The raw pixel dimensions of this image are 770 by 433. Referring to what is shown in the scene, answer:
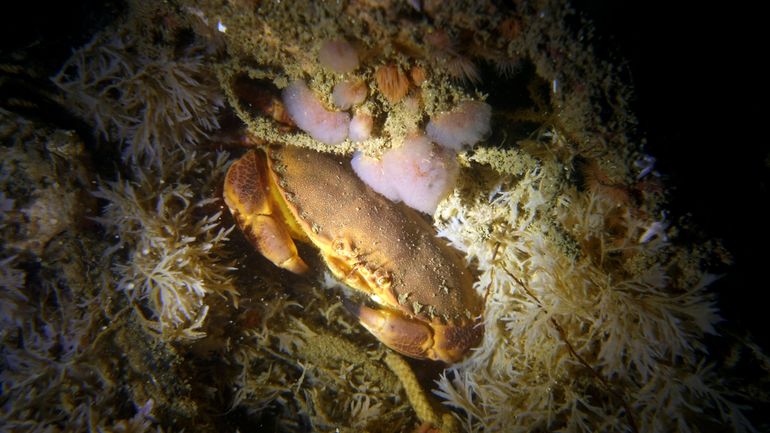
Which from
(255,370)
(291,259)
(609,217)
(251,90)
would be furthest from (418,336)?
(251,90)

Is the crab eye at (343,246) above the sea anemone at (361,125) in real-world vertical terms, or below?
below

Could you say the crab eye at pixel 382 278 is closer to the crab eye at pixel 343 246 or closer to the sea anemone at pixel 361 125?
the crab eye at pixel 343 246

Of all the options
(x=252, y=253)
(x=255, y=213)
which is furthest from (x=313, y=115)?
(x=252, y=253)

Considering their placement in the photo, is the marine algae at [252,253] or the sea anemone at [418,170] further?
the sea anemone at [418,170]

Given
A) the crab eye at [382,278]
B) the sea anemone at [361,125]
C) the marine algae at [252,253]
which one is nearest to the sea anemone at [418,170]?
the marine algae at [252,253]

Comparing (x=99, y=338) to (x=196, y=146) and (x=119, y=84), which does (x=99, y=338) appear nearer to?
(x=196, y=146)

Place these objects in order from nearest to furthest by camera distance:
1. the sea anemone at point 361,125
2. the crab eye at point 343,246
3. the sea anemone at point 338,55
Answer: the sea anemone at point 338,55
the sea anemone at point 361,125
the crab eye at point 343,246
